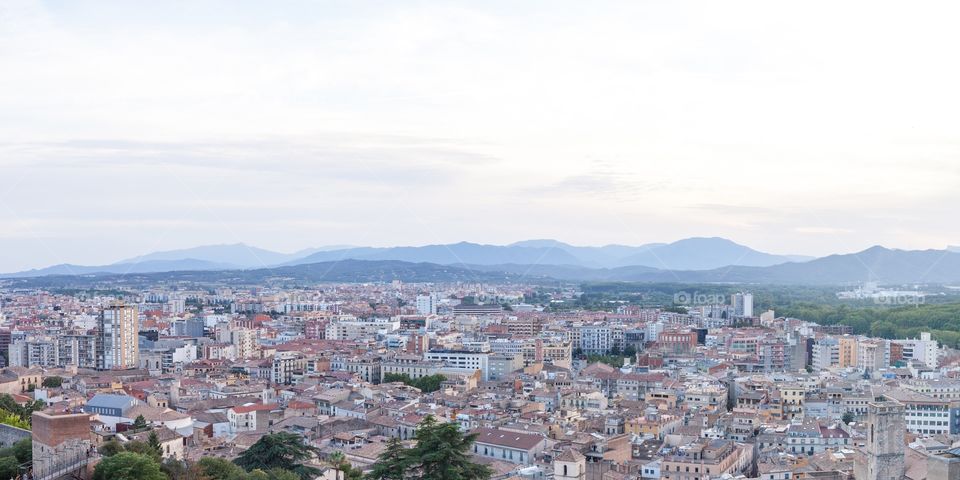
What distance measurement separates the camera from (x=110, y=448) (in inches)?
481

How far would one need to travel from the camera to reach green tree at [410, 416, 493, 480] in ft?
35.1

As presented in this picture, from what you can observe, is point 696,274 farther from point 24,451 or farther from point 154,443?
point 24,451

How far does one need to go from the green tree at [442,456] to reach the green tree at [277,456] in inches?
126

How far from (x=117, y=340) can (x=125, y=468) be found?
25.1 metres

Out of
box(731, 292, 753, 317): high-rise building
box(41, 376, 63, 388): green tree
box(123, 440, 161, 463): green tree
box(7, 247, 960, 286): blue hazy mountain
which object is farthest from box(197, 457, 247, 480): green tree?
box(7, 247, 960, 286): blue hazy mountain

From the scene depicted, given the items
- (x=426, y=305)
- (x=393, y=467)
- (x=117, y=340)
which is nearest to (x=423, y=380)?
(x=117, y=340)

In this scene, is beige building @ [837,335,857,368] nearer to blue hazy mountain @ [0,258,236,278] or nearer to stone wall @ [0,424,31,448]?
stone wall @ [0,424,31,448]

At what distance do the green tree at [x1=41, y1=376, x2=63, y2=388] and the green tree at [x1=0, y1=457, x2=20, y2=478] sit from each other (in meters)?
15.6

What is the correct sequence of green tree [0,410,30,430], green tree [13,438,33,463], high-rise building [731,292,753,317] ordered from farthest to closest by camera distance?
1. high-rise building [731,292,753,317]
2. green tree [0,410,30,430]
3. green tree [13,438,33,463]

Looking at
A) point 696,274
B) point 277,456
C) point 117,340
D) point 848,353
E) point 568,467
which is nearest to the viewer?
point 277,456

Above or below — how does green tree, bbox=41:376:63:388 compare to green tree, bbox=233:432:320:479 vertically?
below

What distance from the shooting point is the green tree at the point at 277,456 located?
13766mm

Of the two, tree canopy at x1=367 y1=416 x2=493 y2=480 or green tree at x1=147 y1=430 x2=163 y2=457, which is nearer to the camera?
tree canopy at x1=367 y1=416 x2=493 y2=480

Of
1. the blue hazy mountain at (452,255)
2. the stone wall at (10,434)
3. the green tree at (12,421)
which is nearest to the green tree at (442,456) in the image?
the stone wall at (10,434)
